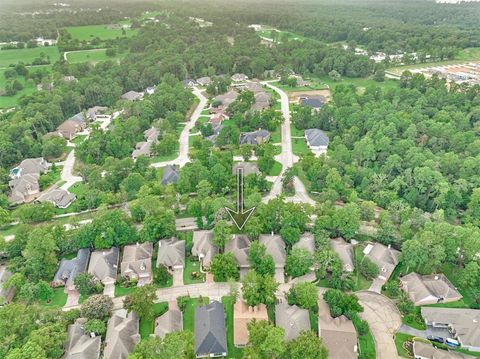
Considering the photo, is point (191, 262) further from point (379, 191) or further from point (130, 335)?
point (379, 191)

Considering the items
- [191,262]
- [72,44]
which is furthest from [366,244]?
[72,44]

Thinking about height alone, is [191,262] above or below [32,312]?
below

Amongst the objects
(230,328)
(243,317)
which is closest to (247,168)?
(243,317)

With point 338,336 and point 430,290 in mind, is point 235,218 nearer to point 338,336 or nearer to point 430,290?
point 338,336

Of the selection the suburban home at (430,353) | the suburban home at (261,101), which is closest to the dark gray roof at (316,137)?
the suburban home at (261,101)

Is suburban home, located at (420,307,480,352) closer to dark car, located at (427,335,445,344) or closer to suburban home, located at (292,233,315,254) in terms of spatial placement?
dark car, located at (427,335,445,344)
